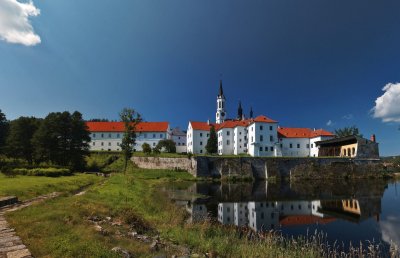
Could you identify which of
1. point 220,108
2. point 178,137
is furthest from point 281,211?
point 220,108

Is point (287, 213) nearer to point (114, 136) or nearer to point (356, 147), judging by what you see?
point (356, 147)

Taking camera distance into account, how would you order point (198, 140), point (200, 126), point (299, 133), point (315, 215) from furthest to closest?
1. point (200, 126)
2. point (198, 140)
3. point (299, 133)
4. point (315, 215)

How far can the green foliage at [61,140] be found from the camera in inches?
1828

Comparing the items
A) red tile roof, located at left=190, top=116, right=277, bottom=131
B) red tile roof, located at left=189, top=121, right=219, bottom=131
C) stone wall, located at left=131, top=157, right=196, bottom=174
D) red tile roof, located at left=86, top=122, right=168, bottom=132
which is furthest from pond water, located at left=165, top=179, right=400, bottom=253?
red tile roof, located at left=86, top=122, right=168, bottom=132

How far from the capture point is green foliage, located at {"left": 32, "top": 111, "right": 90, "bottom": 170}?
46438 millimetres

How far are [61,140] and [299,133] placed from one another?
59719 millimetres

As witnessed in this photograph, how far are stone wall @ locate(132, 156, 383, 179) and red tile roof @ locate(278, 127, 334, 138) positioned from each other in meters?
14.7

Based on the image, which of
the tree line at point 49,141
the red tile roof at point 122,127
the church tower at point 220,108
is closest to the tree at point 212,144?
the red tile roof at point 122,127

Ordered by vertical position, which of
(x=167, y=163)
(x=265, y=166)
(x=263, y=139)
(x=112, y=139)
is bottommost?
(x=265, y=166)

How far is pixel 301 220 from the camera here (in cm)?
2005

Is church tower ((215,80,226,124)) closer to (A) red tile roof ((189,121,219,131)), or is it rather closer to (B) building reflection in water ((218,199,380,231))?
(A) red tile roof ((189,121,219,131))

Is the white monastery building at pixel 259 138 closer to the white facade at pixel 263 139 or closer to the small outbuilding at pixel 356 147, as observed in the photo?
the white facade at pixel 263 139

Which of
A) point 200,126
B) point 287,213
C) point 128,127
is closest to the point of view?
point 287,213

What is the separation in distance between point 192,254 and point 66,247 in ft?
13.2
